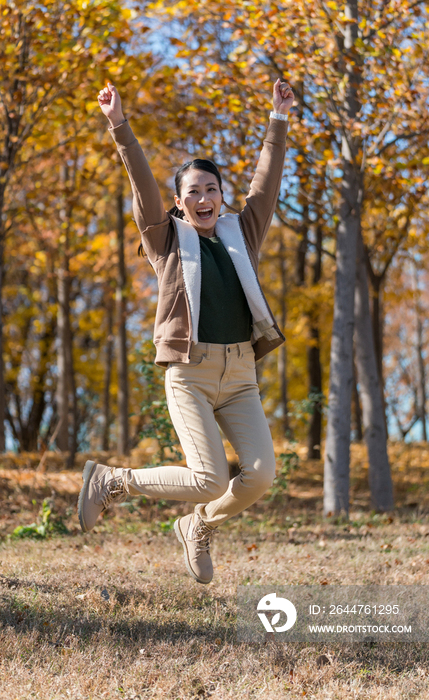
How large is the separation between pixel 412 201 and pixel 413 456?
204 inches

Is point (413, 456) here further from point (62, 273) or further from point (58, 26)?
point (58, 26)

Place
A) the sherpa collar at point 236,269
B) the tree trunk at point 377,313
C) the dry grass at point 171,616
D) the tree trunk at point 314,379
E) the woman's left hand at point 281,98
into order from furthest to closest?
the tree trunk at point 314,379, the tree trunk at point 377,313, the woman's left hand at point 281,98, the sherpa collar at point 236,269, the dry grass at point 171,616

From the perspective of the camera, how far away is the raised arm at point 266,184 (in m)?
3.65

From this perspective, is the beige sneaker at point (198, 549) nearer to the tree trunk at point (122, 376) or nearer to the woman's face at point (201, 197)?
the woman's face at point (201, 197)

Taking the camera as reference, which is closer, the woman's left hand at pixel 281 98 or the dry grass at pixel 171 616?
the dry grass at pixel 171 616

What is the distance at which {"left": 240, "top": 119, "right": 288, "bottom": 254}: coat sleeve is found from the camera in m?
3.65

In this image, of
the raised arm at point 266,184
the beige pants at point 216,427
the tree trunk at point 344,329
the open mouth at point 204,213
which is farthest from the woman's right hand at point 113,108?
the tree trunk at point 344,329

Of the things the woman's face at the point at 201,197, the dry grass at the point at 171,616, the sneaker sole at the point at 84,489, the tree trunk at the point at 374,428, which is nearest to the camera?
the dry grass at the point at 171,616

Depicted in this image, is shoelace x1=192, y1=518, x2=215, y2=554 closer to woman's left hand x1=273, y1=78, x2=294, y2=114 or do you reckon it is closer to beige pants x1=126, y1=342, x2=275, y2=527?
beige pants x1=126, y1=342, x2=275, y2=527

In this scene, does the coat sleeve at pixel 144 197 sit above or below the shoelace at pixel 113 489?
above

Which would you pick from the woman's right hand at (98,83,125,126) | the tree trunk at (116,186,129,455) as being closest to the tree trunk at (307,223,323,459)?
the tree trunk at (116,186,129,455)

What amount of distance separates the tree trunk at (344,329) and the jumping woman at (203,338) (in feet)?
11.1

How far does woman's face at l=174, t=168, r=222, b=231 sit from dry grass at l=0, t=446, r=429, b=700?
6.88 ft

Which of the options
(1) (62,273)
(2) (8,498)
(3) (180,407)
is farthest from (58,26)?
(3) (180,407)
